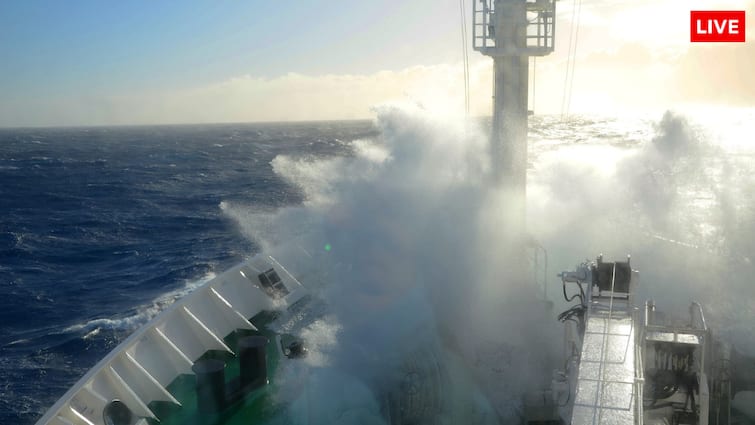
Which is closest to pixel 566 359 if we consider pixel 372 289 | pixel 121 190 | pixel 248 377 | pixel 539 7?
pixel 372 289

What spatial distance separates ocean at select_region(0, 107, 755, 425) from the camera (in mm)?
14906

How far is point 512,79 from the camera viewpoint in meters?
13.3

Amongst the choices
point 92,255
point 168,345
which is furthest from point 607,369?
point 92,255

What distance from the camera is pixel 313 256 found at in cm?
1797

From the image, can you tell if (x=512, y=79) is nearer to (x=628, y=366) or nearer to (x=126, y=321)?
(x=628, y=366)

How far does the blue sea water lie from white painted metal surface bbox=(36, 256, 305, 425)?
8.30 m

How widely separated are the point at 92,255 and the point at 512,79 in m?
31.9

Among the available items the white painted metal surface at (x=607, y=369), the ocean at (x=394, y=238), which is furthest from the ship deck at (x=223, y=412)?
the white painted metal surface at (x=607, y=369)

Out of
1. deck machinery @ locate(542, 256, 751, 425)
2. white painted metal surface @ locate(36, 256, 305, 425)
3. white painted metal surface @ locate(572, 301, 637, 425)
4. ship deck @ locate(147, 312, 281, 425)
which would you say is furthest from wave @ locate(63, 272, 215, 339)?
white painted metal surface @ locate(572, 301, 637, 425)

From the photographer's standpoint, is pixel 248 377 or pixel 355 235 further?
pixel 355 235

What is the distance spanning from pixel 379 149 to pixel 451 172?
2704 mm

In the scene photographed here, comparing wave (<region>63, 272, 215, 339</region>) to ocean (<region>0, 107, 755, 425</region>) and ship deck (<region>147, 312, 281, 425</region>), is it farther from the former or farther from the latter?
ship deck (<region>147, 312, 281, 425</region>)

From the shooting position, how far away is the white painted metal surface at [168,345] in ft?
33.7

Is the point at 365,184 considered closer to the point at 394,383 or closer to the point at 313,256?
the point at 313,256
